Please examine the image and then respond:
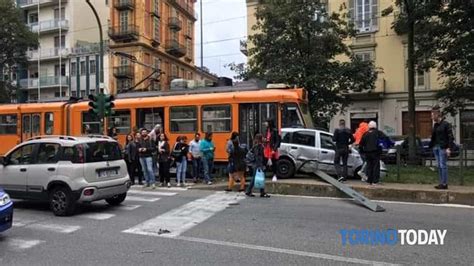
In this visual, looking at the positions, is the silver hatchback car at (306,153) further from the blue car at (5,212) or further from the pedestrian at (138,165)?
the blue car at (5,212)

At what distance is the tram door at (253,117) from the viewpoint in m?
15.6

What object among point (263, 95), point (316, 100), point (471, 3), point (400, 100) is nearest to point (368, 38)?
point (400, 100)

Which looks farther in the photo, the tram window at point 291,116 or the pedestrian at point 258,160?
the tram window at point 291,116

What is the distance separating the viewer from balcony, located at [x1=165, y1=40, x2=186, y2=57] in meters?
63.7

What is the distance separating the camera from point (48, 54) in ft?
194

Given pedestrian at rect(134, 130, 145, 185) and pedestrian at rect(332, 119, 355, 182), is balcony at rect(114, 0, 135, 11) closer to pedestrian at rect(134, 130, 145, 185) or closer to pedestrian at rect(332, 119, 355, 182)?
pedestrian at rect(134, 130, 145, 185)

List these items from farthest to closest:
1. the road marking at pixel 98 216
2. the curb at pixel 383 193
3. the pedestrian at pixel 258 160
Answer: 1. the pedestrian at pixel 258 160
2. the curb at pixel 383 193
3. the road marking at pixel 98 216

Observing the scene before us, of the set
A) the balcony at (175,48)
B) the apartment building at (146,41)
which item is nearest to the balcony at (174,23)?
the apartment building at (146,41)

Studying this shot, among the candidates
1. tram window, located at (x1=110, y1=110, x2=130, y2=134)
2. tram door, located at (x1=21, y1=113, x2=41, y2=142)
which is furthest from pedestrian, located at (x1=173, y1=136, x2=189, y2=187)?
tram door, located at (x1=21, y1=113, x2=41, y2=142)

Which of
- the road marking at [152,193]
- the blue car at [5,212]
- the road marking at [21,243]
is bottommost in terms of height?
the road marking at [21,243]

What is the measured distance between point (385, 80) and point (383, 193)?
25.9 meters

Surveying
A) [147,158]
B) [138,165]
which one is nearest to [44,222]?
[147,158]

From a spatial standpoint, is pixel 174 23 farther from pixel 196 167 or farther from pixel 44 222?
pixel 44 222

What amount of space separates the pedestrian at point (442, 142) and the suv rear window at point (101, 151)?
22.9 ft
